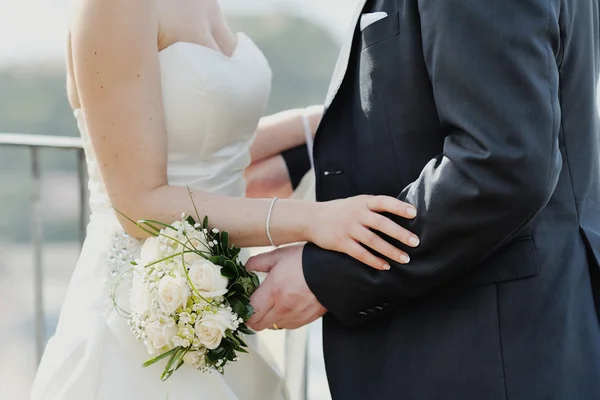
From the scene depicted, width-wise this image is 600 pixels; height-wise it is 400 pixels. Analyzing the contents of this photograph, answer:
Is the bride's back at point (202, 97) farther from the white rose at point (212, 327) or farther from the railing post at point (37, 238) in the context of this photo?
the railing post at point (37, 238)

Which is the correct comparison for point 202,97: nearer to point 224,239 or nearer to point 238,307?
point 224,239

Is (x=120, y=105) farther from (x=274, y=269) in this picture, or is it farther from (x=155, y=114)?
(x=274, y=269)

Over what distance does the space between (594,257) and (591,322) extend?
14 cm

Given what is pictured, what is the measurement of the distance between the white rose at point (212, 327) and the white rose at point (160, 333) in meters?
0.06

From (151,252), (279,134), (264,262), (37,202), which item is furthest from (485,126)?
(37,202)

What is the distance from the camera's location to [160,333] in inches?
60.4

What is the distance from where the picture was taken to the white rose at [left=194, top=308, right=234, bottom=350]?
4.95ft

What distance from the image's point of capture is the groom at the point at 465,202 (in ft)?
4.37

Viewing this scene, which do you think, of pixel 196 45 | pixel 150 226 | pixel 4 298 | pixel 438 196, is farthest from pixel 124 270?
pixel 4 298

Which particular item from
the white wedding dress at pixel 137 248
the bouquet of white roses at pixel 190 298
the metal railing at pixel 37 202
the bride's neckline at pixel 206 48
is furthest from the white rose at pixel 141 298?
the metal railing at pixel 37 202

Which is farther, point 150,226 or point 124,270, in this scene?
point 124,270

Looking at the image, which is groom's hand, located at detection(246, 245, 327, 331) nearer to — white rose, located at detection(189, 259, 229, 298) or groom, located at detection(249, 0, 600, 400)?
groom, located at detection(249, 0, 600, 400)

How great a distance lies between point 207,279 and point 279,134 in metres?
0.89

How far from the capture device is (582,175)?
5.04ft
